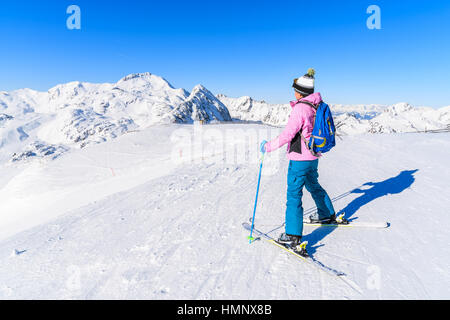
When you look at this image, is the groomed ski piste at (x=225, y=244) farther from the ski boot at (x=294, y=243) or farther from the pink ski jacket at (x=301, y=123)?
the pink ski jacket at (x=301, y=123)

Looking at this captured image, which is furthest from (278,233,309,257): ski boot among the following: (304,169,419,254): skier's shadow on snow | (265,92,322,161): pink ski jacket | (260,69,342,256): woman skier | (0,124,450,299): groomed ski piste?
(265,92,322,161): pink ski jacket

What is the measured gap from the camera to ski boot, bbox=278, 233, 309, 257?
3167 millimetres

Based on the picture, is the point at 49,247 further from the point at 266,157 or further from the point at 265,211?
the point at 266,157

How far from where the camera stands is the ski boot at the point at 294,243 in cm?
317

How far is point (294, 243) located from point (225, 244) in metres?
1.04

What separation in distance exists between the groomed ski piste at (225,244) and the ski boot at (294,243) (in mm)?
130

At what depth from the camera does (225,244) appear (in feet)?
11.8

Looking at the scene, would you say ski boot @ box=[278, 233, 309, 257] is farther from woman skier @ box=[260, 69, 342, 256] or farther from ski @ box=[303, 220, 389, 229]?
ski @ box=[303, 220, 389, 229]

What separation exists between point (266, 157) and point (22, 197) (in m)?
11.1

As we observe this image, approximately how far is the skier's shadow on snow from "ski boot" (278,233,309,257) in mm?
305
